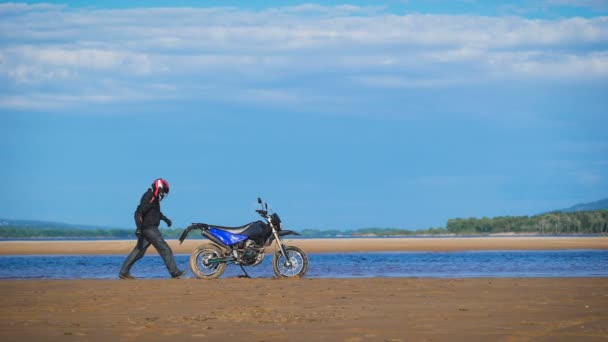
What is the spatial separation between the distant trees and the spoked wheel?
265 feet

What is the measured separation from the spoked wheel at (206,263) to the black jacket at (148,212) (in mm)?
1125

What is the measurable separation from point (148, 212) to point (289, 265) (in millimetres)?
3255

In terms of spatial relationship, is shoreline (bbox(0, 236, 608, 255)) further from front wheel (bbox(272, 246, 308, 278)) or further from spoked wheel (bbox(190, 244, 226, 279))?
front wheel (bbox(272, 246, 308, 278))

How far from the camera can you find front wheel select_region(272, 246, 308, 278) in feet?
58.2

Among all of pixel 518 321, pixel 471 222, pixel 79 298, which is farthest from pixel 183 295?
pixel 471 222

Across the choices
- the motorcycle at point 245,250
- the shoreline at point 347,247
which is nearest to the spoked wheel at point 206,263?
the motorcycle at point 245,250

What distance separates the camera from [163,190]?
704 inches

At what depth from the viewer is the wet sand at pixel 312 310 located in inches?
339

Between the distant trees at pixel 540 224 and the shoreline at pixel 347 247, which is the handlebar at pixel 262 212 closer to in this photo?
the shoreline at pixel 347 247

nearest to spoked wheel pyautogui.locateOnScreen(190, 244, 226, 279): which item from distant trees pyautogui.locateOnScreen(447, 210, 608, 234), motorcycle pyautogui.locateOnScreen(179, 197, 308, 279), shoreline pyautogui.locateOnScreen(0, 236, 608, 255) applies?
motorcycle pyautogui.locateOnScreen(179, 197, 308, 279)

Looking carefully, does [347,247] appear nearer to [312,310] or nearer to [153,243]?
[153,243]

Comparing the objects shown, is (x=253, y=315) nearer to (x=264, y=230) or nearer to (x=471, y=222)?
(x=264, y=230)

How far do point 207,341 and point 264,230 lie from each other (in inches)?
384

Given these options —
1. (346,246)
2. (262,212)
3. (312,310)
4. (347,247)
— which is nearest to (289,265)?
(262,212)
